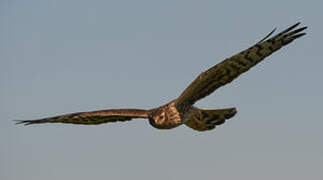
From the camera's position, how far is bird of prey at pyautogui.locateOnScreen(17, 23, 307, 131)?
39.2 feet

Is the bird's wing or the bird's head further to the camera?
the bird's head

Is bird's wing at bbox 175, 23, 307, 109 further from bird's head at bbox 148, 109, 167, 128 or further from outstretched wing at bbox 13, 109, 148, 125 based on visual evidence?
outstretched wing at bbox 13, 109, 148, 125

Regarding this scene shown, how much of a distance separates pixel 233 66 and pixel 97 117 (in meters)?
3.37

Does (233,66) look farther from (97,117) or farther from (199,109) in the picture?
(97,117)

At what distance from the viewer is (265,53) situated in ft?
39.5

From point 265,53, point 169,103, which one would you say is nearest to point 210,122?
point 169,103

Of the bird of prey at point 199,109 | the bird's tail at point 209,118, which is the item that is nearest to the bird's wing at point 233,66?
the bird of prey at point 199,109

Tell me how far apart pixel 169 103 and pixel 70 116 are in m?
2.40

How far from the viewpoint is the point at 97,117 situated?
14148 mm

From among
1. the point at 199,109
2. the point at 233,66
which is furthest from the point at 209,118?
the point at 233,66

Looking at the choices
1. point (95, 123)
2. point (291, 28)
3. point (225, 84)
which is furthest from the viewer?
point (95, 123)

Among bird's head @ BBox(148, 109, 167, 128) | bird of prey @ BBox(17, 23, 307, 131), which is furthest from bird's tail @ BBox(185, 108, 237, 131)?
bird's head @ BBox(148, 109, 167, 128)

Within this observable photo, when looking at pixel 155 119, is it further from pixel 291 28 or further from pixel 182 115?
pixel 291 28

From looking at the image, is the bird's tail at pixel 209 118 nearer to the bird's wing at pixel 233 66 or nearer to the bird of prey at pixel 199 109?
the bird of prey at pixel 199 109
